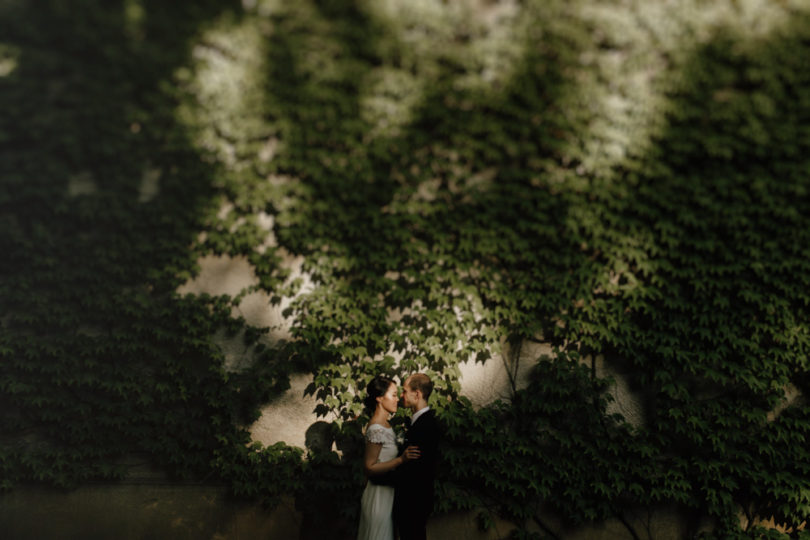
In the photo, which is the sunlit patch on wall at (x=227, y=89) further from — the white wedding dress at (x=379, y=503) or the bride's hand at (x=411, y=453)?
the bride's hand at (x=411, y=453)

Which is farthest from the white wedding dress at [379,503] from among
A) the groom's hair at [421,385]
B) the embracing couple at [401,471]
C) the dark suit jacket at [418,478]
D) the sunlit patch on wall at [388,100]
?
the sunlit patch on wall at [388,100]

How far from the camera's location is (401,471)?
10.1ft

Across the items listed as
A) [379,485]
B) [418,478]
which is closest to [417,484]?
[418,478]

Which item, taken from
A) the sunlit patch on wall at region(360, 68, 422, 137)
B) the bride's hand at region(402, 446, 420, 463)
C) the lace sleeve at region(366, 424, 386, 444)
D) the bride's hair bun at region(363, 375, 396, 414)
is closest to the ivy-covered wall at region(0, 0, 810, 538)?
the sunlit patch on wall at region(360, 68, 422, 137)

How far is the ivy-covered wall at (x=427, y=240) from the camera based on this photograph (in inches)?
170

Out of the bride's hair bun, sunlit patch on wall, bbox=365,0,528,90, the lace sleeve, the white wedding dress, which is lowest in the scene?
the white wedding dress

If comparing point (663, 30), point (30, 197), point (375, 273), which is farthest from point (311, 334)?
point (663, 30)

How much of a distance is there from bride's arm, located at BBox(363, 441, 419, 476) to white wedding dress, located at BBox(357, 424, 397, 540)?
43 mm

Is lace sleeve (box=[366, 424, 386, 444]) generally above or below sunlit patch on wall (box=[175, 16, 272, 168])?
below

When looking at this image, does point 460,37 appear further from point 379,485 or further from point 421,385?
point 379,485

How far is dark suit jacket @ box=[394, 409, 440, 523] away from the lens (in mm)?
3049

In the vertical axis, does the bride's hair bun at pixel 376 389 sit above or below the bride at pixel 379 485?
above

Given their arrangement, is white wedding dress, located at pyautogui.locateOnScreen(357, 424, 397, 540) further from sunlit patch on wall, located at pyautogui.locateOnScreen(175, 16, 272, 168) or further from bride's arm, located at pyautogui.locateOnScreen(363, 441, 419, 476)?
sunlit patch on wall, located at pyautogui.locateOnScreen(175, 16, 272, 168)

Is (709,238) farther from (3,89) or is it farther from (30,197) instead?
(3,89)
